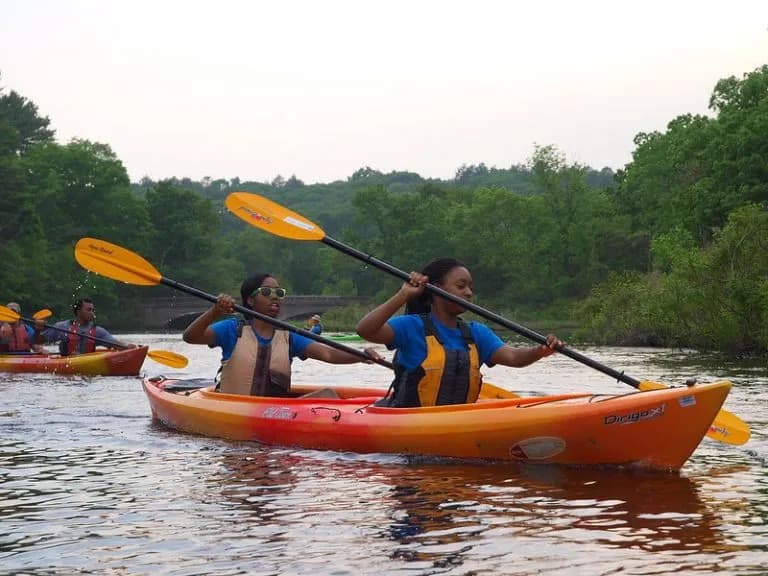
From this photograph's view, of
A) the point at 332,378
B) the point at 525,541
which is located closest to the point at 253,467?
the point at 525,541

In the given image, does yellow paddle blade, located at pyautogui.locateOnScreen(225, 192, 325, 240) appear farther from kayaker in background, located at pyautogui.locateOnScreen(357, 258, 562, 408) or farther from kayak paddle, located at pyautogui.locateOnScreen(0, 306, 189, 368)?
kayak paddle, located at pyautogui.locateOnScreen(0, 306, 189, 368)

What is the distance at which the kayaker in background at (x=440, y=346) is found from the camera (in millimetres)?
7289

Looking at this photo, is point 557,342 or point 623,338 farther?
point 623,338

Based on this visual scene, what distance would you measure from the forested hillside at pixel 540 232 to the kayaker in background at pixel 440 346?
13.7m

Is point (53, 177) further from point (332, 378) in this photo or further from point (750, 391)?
point (750, 391)

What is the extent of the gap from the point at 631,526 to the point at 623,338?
25.2 meters

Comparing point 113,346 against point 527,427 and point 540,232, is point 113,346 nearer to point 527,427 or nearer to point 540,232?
point 527,427

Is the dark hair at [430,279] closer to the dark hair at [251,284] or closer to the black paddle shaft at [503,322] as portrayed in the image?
the black paddle shaft at [503,322]

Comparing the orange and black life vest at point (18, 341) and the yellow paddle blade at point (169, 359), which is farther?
the orange and black life vest at point (18, 341)

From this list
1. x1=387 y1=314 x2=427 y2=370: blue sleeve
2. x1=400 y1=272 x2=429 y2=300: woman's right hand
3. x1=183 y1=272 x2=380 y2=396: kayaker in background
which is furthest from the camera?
x1=183 y1=272 x2=380 y2=396: kayaker in background

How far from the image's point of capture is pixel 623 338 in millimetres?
30062

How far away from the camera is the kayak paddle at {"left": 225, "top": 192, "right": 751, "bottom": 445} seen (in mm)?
7328

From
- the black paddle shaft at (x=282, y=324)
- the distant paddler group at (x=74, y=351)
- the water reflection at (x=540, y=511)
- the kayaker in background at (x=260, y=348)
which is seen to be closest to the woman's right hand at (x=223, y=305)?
the black paddle shaft at (x=282, y=324)

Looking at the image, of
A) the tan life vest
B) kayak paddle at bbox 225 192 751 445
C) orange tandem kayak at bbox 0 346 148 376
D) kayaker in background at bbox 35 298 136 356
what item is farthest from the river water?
kayaker in background at bbox 35 298 136 356
